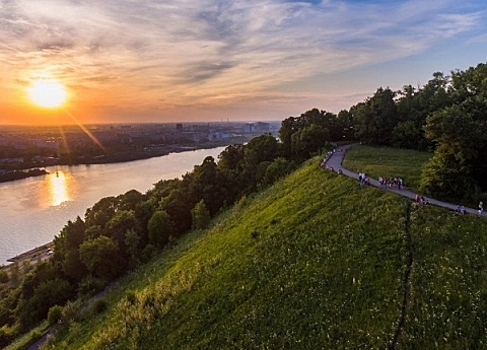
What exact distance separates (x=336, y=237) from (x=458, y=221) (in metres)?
5.92

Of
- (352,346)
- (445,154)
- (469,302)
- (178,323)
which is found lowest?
(178,323)

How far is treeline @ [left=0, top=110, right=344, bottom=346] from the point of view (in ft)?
112

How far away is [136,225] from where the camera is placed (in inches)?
1615

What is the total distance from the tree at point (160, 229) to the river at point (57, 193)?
24.1 metres

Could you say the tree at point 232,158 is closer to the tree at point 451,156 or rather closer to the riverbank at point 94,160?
the tree at point 451,156

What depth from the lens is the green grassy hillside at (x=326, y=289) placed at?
45.7ft

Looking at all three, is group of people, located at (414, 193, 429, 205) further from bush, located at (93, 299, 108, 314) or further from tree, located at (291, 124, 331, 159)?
tree, located at (291, 124, 331, 159)

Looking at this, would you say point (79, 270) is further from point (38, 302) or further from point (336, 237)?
point (336, 237)

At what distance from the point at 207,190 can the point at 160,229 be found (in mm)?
7735

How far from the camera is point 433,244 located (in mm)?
17156

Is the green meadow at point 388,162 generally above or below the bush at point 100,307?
above

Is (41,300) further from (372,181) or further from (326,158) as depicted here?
(372,181)

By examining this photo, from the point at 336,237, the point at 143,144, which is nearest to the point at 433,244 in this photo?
the point at 336,237

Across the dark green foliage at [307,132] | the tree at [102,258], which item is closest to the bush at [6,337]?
the tree at [102,258]
